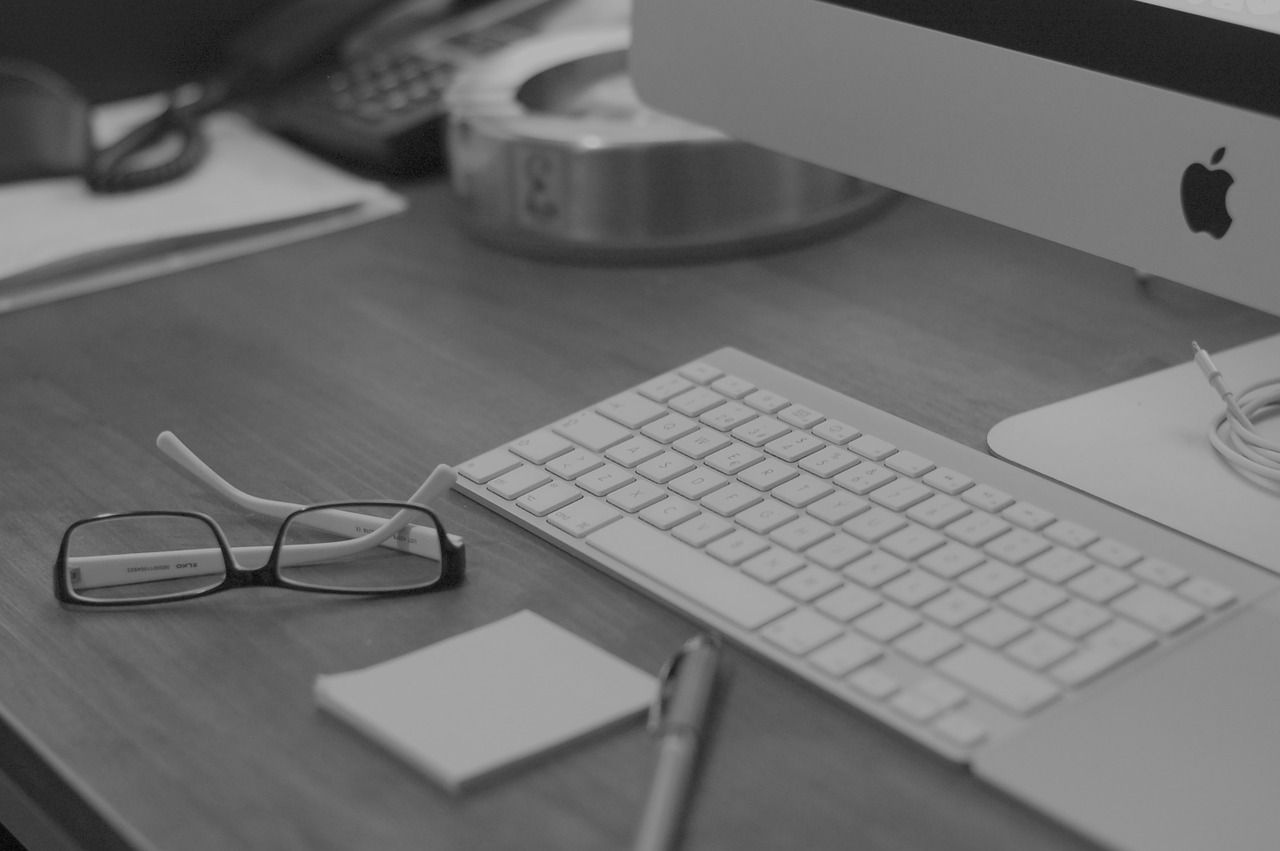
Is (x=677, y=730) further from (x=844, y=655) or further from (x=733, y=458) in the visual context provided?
(x=733, y=458)

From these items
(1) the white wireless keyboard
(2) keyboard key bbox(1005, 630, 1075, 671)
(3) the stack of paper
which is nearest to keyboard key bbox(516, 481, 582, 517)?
(1) the white wireless keyboard

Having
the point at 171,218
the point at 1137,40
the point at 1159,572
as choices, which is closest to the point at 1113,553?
the point at 1159,572

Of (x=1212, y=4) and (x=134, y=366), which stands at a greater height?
(x=1212, y=4)

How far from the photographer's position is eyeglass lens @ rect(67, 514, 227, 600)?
0.59 m

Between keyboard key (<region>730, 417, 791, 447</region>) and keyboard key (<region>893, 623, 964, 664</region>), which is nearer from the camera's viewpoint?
keyboard key (<region>893, 623, 964, 664</region>)

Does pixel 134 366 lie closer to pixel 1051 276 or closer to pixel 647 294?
pixel 647 294

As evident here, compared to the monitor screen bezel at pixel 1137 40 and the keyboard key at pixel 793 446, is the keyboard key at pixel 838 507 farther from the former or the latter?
the monitor screen bezel at pixel 1137 40

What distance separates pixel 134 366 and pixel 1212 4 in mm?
574

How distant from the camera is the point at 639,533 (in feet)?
1.96

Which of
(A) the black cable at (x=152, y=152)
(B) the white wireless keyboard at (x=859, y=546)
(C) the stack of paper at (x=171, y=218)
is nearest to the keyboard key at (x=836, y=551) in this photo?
(B) the white wireless keyboard at (x=859, y=546)

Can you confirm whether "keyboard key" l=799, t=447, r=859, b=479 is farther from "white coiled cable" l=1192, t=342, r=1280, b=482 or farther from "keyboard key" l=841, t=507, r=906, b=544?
"white coiled cable" l=1192, t=342, r=1280, b=482

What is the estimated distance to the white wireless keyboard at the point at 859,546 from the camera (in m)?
0.50

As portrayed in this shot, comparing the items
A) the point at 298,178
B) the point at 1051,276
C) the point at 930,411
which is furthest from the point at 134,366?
the point at 1051,276

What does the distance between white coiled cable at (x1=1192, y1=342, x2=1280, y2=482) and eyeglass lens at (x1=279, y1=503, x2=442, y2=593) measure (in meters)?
0.35
